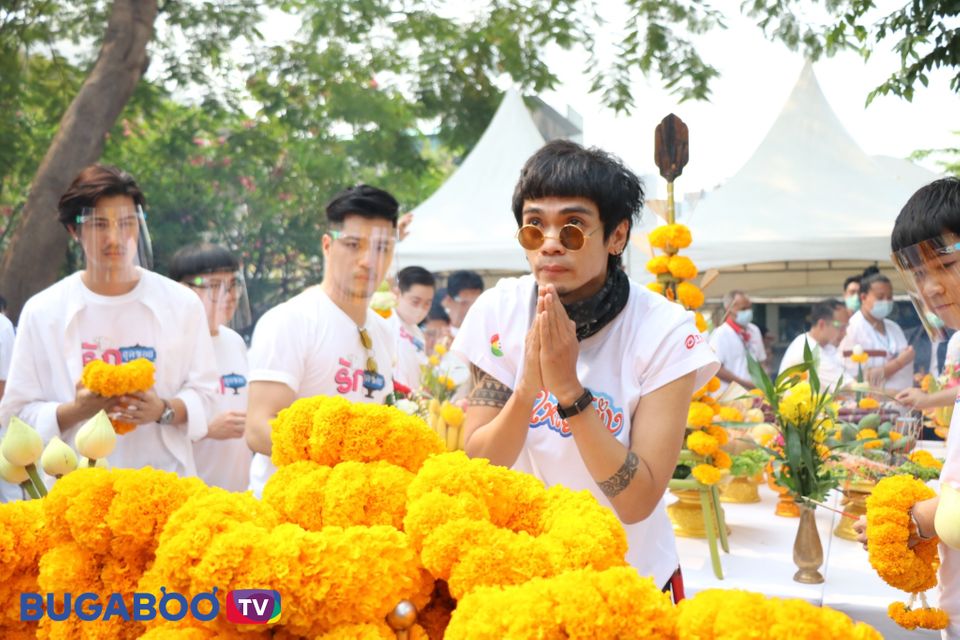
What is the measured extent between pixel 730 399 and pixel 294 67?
8.25m

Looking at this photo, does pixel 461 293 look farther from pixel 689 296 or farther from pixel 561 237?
pixel 561 237

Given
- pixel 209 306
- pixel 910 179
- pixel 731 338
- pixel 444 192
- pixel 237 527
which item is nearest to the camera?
pixel 237 527

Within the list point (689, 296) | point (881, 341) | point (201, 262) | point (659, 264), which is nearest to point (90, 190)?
point (201, 262)

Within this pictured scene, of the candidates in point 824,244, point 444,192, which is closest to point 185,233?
point 444,192

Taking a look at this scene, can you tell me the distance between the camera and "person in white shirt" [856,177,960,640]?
1.54m

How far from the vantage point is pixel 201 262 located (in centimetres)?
351

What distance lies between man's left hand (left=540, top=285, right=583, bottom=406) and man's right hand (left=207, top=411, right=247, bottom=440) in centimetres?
188

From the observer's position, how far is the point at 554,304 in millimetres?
1548

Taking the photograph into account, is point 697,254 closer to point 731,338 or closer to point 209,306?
point 731,338

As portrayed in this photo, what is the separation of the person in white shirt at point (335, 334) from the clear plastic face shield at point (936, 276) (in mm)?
1616

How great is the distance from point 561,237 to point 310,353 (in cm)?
125

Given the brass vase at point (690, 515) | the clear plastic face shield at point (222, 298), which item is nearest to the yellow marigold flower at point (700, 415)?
the brass vase at point (690, 515)

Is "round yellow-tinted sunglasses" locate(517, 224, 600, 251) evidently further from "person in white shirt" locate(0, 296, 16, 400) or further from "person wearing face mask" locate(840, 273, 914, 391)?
"person wearing face mask" locate(840, 273, 914, 391)

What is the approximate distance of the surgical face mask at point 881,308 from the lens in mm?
6475
